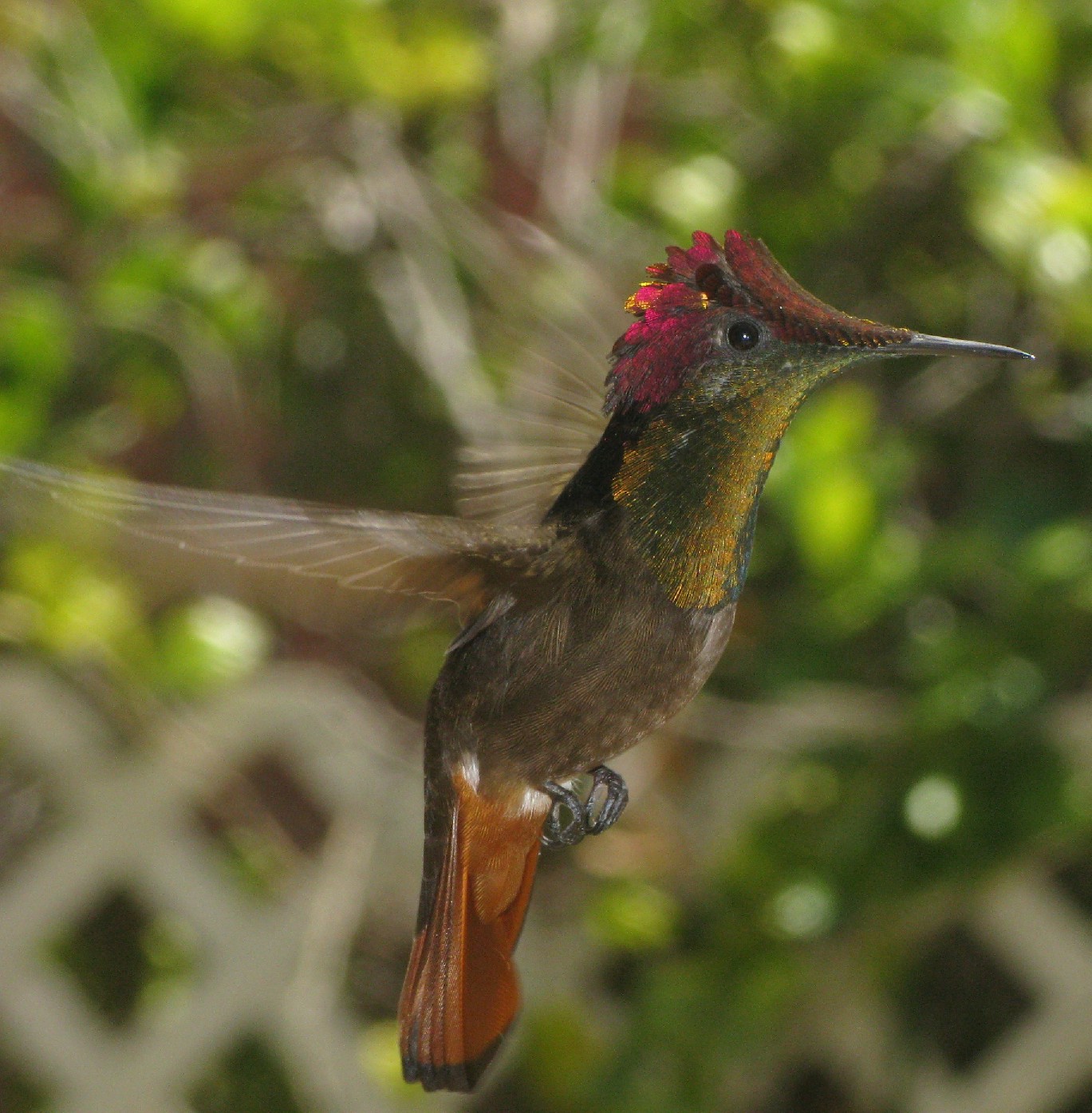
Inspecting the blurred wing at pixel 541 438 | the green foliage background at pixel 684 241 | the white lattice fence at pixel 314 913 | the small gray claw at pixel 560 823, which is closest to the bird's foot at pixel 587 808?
the small gray claw at pixel 560 823

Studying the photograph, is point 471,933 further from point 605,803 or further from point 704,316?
point 704,316

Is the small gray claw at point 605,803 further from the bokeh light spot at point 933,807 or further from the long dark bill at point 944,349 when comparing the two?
the bokeh light spot at point 933,807

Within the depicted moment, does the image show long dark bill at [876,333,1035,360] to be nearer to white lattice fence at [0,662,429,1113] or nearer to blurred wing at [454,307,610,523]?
blurred wing at [454,307,610,523]

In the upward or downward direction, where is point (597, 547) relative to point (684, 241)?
upward

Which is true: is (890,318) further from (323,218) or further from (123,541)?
(123,541)

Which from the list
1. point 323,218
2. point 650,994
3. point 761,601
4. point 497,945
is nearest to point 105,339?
point 323,218

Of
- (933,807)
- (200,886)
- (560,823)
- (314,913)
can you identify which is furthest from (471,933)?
(200,886)
